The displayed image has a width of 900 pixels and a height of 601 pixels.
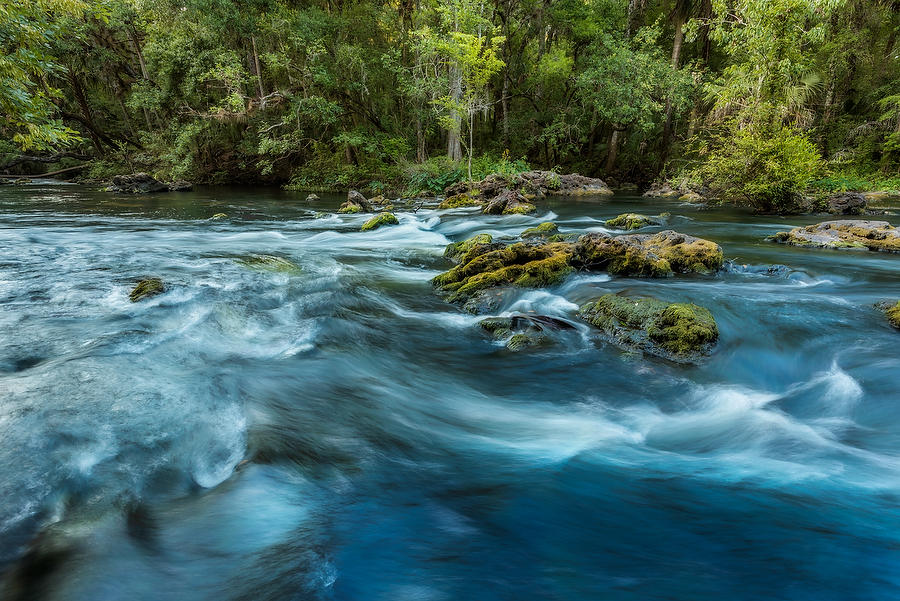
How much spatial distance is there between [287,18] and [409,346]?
78.0ft

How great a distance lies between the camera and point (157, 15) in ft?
74.7

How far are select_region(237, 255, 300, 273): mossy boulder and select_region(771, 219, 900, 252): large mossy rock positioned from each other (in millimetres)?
9723

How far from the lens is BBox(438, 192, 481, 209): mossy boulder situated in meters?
17.1

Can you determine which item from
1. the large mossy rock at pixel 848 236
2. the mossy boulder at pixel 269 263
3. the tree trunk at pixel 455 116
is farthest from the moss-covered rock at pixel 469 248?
the tree trunk at pixel 455 116

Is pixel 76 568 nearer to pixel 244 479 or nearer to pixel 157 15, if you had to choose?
pixel 244 479

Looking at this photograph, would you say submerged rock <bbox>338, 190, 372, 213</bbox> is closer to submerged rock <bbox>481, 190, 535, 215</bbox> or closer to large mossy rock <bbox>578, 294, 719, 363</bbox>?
submerged rock <bbox>481, 190, 535, 215</bbox>

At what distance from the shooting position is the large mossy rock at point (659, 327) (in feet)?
15.2

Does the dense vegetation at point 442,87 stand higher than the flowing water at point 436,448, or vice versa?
the dense vegetation at point 442,87

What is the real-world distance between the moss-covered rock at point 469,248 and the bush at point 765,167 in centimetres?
792

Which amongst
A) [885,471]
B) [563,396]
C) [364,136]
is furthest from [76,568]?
[364,136]

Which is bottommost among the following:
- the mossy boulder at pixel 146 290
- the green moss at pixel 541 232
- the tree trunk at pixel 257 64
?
the green moss at pixel 541 232

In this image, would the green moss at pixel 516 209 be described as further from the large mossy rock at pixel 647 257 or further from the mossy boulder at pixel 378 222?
the large mossy rock at pixel 647 257

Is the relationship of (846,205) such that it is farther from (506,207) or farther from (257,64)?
(257,64)

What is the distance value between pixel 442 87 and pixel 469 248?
1500 centimetres
